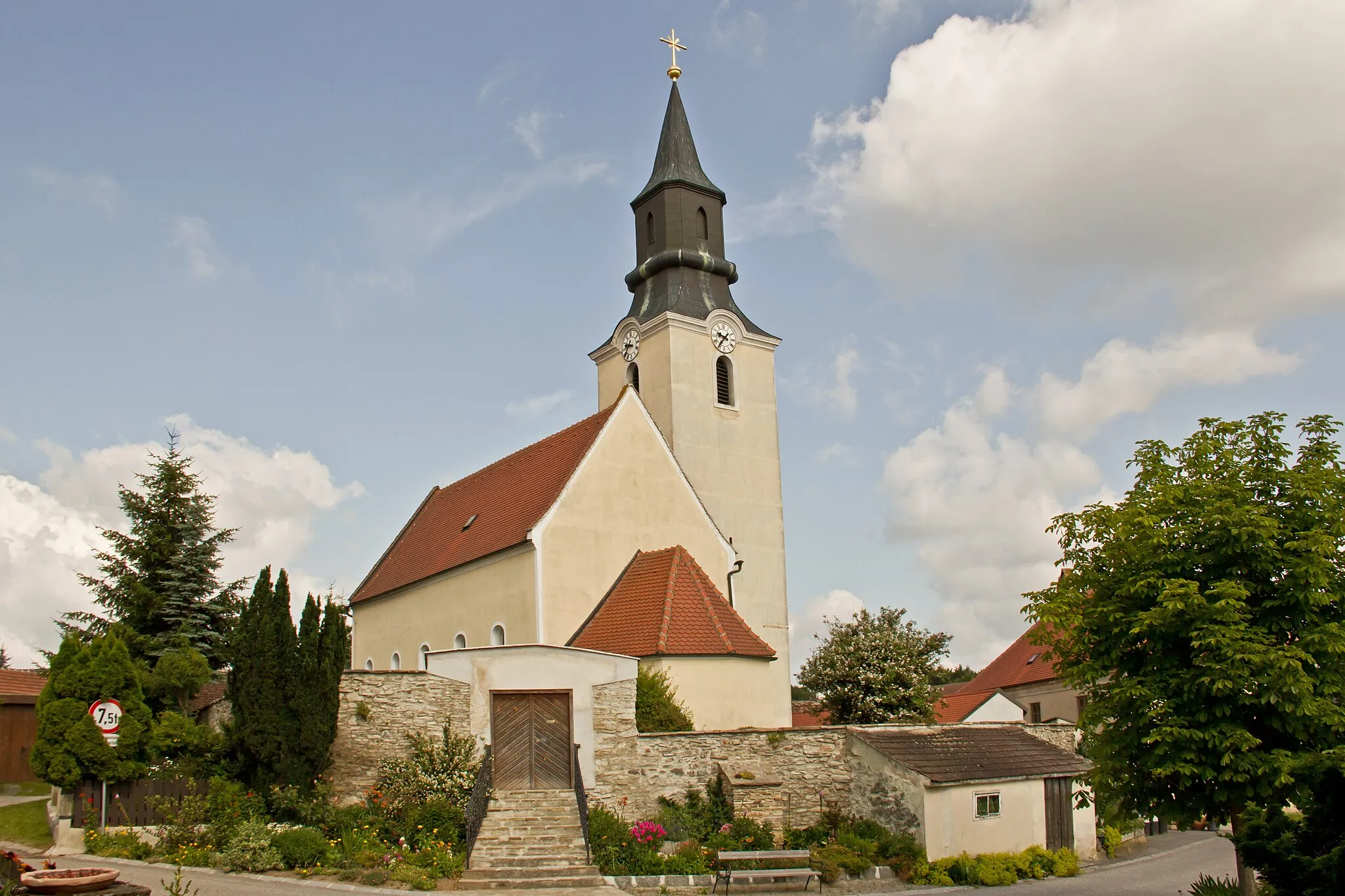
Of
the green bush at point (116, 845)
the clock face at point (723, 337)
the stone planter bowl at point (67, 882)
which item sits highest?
the clock face at point (723, 337)

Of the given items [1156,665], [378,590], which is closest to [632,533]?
[378,590]

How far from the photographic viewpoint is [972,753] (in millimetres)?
22141

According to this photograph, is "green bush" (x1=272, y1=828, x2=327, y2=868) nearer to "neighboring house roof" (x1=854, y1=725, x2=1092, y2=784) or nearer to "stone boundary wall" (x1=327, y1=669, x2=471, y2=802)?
"stone boundary wall" (x1=327, y1=669, x2=471, y2=802)

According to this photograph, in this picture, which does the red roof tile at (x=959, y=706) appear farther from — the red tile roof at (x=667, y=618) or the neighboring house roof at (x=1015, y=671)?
the red tile roof at (x=667, y=618)

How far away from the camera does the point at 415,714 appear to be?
2052cm

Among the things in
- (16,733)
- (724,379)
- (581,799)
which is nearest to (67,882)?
(581,799)

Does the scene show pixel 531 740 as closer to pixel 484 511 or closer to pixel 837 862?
pixel 837 862

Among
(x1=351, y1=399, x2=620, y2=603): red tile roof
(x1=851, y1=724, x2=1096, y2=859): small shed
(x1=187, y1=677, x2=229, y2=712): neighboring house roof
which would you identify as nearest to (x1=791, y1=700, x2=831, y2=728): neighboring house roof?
(x1=851, y1=724, x2=1096, y2=859): small shed

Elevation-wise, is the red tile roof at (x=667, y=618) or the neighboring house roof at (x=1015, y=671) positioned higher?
the red tile roof at (x=667, y=618)

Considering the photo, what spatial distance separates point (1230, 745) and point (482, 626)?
18827mm

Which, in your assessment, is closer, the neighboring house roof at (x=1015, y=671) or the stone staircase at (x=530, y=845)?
the stone staircase at (x=530, y=845)

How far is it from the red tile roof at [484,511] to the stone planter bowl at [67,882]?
51.3 ft

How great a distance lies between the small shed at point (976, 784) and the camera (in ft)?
66.8

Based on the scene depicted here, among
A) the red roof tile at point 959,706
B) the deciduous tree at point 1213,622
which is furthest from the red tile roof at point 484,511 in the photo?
the red roof tile at point 959,706
